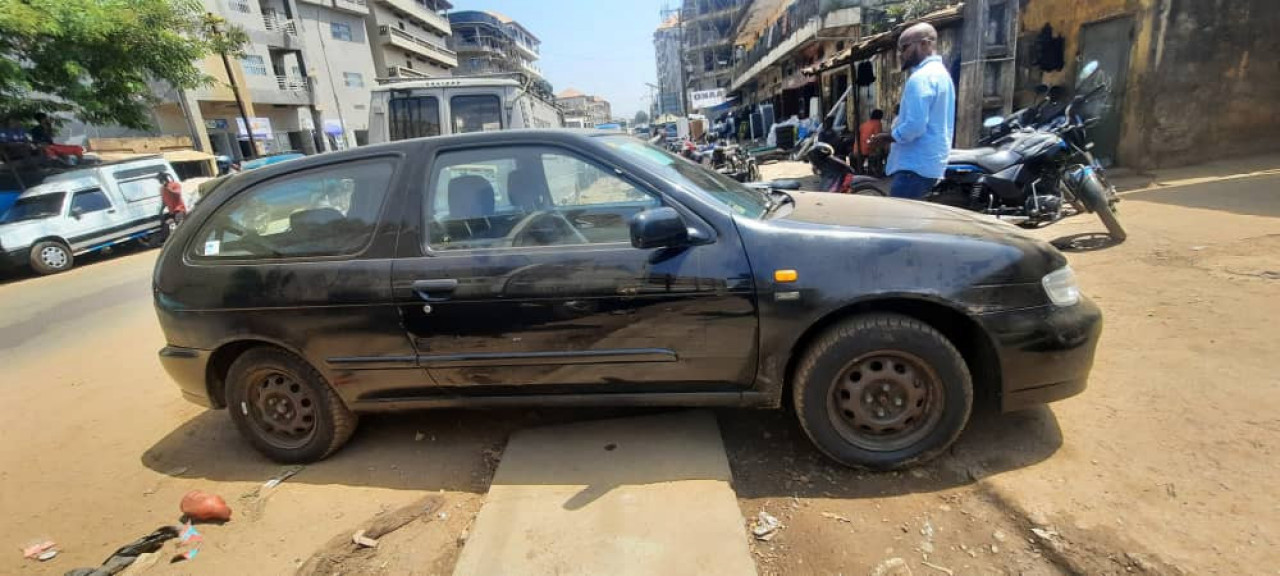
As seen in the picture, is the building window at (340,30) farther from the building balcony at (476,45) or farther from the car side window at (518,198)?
the car side window at (518,198)

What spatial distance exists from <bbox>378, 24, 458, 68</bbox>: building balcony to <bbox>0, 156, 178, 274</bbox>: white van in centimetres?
3328

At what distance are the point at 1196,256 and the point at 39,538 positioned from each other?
755 cm

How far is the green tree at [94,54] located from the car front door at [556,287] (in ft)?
46.0

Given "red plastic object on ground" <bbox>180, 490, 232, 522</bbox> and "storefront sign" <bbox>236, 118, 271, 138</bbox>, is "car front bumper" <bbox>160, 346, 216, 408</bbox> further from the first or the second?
"storefront sign" <bbox>236, 118, 271, 138</bbox>

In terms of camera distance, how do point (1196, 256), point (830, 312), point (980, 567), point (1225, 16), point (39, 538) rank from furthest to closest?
point (1225, 16)
point (1196, 256)
point (39, 538)
point (830, 312)
point (980, 567)

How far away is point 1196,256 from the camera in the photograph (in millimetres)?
4438

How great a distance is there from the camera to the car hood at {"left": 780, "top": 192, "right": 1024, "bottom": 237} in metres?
2.38

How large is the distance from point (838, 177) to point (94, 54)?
621 inches

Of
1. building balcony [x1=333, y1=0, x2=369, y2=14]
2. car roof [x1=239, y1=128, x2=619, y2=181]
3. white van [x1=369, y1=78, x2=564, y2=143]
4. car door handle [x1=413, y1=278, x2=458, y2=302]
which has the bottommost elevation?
car door handle [x1=413, y1=278, x2=458, y2=302]

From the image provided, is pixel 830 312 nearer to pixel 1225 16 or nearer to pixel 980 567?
pixel 980 567

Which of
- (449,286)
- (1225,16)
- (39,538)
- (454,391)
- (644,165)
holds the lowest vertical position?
(39,538)

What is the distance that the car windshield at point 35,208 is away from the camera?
1003cm

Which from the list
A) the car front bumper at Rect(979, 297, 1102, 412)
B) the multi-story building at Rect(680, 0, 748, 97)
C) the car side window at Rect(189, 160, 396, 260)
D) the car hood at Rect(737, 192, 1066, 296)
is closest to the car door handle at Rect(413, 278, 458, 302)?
the car side window at Rect(189, 160, 396, 260)

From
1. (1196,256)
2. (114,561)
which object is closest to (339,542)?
(114,561)
